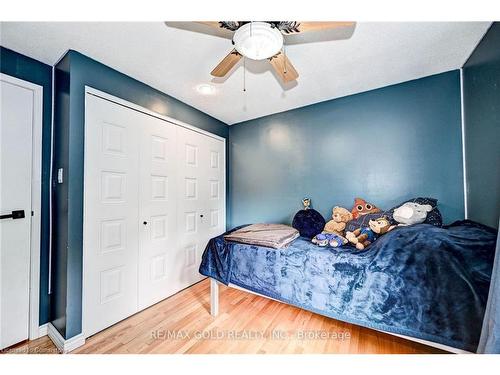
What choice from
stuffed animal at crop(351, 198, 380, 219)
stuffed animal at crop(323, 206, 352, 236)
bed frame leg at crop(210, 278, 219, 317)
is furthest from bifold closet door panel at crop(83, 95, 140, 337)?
stuffed animal at crop(351, 198, 380, 219)

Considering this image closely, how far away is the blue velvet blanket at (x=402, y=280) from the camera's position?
3.27ft

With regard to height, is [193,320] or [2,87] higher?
[2,87]

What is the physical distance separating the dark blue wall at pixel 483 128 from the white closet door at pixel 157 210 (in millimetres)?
2626

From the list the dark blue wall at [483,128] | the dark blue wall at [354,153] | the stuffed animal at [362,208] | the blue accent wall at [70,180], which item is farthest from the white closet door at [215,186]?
the dark blue wall at [483,128]

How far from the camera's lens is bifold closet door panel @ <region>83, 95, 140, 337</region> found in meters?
1.57

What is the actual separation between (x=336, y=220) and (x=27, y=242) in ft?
8.85

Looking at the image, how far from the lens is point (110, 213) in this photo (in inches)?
66.5

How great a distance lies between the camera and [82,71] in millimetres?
1535

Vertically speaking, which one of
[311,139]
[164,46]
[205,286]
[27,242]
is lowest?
[205,286]

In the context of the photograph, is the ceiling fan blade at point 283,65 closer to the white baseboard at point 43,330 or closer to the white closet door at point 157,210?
the white closet door at point 157,210

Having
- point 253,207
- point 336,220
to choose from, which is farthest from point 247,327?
point 253,207

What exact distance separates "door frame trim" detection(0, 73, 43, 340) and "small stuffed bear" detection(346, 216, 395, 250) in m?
2.51

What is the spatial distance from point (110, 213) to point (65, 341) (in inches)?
37.0

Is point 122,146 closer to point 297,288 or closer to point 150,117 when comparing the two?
point 150,117
